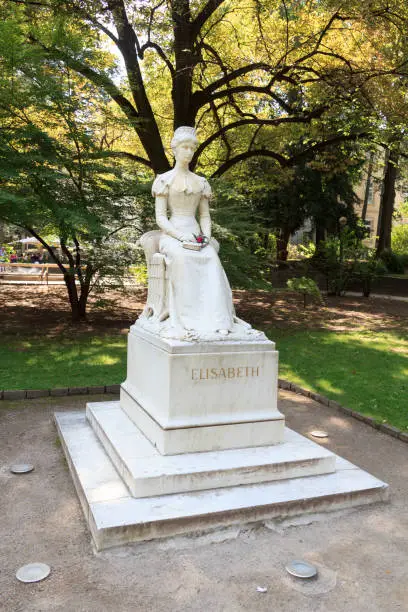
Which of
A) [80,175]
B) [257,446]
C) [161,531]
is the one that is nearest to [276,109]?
[80,175]

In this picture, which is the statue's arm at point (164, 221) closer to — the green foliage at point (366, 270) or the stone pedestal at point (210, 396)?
the stone pedestal at point (210, 396)

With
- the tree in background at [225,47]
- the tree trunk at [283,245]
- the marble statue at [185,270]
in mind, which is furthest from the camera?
the tree trunk at [283,245]

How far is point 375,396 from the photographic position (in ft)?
24.2

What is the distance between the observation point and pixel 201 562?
3.38 metres

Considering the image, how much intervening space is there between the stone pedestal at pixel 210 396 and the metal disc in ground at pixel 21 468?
1.14 metres

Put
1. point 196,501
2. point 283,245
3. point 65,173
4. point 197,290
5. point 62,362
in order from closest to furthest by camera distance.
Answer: point 196,501 → point 197,290 → point 62,362 → point 65,173 → point 283,245

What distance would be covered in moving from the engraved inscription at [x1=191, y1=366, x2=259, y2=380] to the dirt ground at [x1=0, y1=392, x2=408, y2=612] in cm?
137

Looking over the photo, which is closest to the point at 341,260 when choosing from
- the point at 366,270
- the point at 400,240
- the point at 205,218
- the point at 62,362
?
the point at 366,270

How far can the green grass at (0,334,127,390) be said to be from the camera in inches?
301

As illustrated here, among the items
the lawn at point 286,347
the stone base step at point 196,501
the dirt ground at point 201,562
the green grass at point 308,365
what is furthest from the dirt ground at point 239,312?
the dirt ground at point 201,562

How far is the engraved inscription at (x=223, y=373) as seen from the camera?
15.1ft

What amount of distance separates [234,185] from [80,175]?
370 inches

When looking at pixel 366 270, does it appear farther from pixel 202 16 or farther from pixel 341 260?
pixel 202 16

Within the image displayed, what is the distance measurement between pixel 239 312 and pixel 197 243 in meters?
9.76
